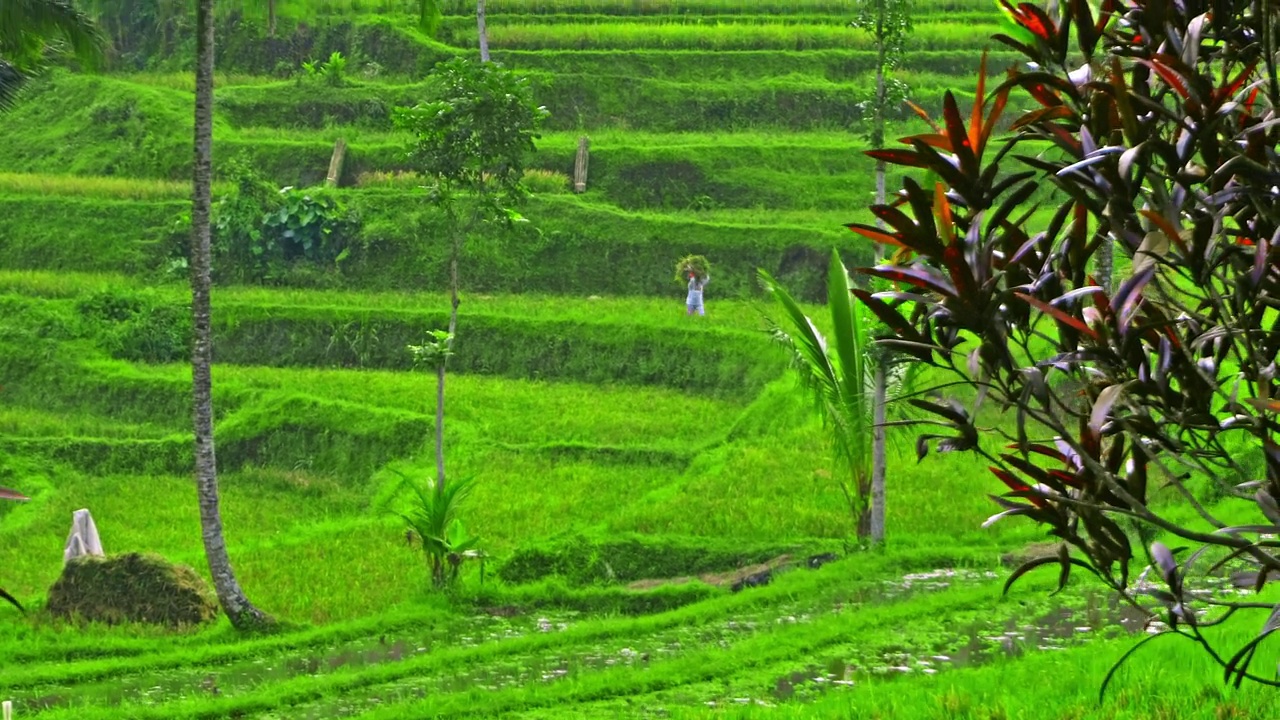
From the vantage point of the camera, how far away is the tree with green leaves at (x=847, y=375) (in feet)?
32.5

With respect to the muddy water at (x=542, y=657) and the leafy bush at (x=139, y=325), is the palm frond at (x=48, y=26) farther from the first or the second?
the leafy bush at (x=139, y=325)

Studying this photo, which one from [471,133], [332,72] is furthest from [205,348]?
[332,72]

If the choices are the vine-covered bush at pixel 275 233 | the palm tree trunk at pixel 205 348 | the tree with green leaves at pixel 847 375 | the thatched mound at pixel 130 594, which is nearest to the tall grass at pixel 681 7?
the vine-covered bush at pixel 275 233

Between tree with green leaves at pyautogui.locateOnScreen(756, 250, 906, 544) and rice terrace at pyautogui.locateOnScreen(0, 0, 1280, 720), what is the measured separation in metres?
0.04

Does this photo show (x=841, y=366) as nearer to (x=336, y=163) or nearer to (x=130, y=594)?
(x=130, y=594)

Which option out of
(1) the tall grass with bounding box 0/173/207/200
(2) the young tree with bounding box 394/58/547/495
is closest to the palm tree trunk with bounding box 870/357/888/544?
(2) the young tree with bounding box 394/58/547/495

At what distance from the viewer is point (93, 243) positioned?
20.5 meters

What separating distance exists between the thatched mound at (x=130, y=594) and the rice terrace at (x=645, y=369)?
1.2 inches

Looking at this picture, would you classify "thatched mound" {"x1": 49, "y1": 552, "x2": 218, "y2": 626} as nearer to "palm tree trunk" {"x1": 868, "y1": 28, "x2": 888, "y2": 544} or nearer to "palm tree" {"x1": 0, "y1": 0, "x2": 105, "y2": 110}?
"palm tree" {"x1": 0, "y1": 0, "x2": 105, "y2": 110}

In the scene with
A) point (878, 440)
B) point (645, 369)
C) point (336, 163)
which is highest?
point (336, 163)

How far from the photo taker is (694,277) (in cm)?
1773

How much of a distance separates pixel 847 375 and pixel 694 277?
783 cm

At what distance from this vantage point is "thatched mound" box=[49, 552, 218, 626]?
32.8 ft

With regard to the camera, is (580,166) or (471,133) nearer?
(471,133)
